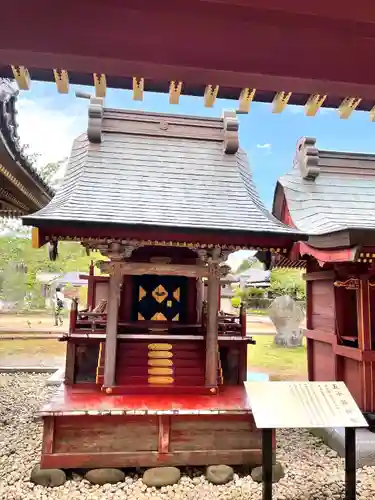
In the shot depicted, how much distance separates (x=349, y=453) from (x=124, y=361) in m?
3.62

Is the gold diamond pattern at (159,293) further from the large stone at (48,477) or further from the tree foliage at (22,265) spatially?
the tree foliage at (22,265)

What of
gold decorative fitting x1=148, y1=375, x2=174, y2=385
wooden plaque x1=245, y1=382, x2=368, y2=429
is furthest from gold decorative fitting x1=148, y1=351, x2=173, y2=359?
wooden plaque x1=245, y1=382, x2=368, y2=429

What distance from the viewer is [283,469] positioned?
5.09 m

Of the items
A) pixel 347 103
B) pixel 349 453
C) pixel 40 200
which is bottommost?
pixel 349 453

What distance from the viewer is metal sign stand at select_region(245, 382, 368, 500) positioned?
3713 millimetres

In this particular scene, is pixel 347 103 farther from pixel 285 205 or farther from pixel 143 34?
pixel 285 205

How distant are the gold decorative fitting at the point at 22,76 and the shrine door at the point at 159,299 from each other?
207 inches

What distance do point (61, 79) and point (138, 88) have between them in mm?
505

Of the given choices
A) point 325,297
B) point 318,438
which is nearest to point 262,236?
point 325,297

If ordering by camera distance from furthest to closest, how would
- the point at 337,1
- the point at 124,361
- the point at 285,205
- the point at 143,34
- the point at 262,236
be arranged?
the point at 285,205 → the point at 124,361 → the point at 262,236 → the point at 143,34 → the point at 337,1

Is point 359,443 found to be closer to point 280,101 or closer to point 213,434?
point 213,434

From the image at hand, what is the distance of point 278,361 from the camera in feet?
40.3

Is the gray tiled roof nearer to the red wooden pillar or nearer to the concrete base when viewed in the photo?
the red wooden pillar

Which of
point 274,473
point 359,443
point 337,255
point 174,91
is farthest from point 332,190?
point 174,91
